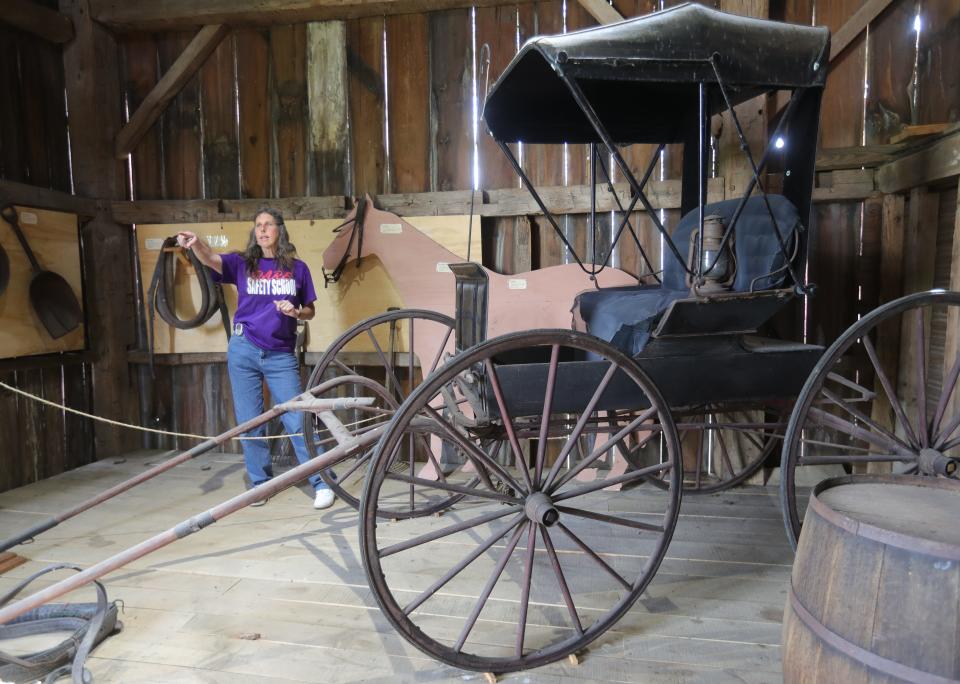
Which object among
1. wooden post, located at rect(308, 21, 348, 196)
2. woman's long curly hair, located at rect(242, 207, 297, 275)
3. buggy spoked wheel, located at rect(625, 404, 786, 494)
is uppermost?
wooden post, located at rect(308, 21, 348, 196)

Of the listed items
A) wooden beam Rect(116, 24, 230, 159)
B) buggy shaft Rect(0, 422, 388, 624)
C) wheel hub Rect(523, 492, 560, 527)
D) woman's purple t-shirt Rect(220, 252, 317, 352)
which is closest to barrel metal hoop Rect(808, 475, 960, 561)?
wheel hub Rect(523, 492, 560, 527)

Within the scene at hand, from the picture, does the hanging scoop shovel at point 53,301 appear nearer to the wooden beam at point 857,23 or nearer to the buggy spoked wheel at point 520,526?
the buggy spoked wheel at point 520,526

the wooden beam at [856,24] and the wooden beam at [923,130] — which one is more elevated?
the wooden beam at [856,24]

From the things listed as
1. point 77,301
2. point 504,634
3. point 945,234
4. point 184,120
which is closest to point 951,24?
point 945,234

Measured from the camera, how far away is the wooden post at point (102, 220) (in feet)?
13.6

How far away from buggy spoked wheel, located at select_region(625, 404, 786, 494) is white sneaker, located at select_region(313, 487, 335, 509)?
1.69 m

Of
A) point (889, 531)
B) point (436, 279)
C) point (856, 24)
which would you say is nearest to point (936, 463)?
point (889, 531)

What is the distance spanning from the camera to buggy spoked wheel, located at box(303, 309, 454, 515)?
3.16m

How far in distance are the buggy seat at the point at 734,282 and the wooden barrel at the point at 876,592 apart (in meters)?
0.97

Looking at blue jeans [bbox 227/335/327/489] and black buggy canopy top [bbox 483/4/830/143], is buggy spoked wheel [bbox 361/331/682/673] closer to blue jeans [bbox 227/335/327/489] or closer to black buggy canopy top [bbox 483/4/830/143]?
black buggy canopy top [bbox 483/4/830/143]

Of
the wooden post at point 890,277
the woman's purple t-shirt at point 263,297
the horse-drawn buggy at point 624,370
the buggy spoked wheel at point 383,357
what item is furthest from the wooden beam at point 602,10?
the woman's purple t-shirt at point 263,297

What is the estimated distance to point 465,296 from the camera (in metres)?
2.52

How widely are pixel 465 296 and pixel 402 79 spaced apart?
2.20 metres

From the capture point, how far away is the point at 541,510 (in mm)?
1897
